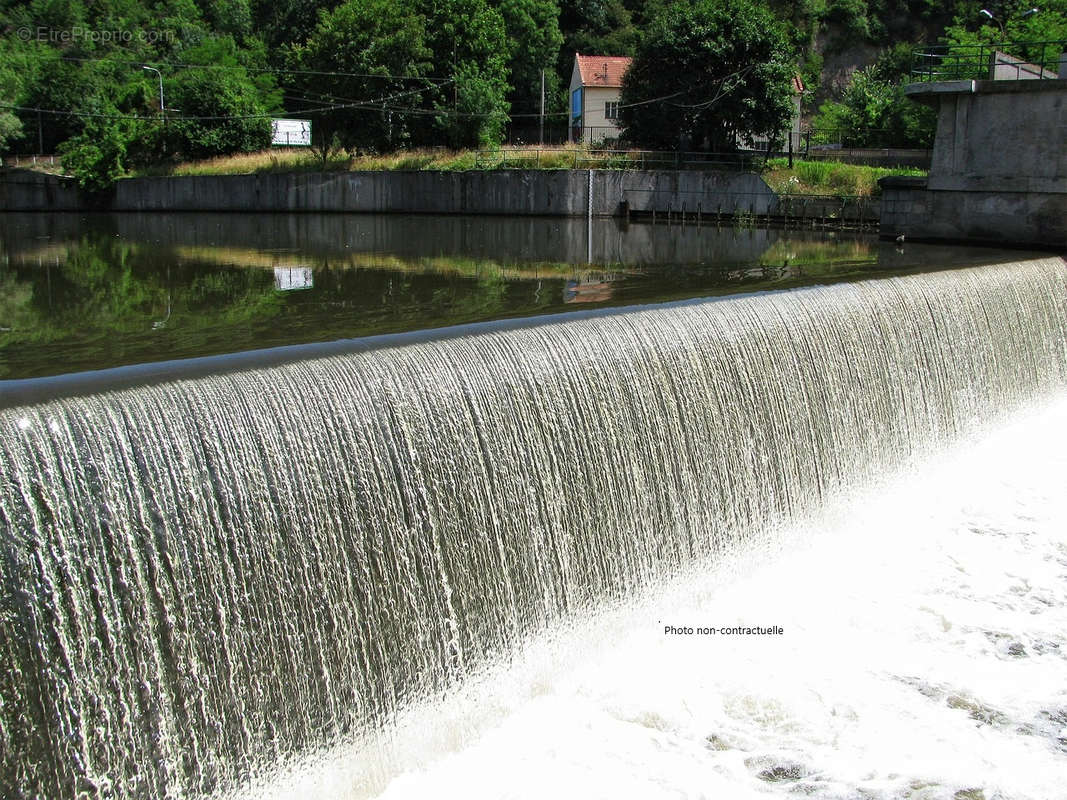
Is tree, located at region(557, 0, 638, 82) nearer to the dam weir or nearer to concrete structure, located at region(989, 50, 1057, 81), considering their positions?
concrete structure, located at region(989, 50, 1057, 81)

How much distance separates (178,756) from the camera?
4504mm

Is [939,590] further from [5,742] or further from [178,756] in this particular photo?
[5,742]

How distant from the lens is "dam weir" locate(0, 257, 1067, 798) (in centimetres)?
427

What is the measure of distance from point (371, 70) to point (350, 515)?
31556 millimetres

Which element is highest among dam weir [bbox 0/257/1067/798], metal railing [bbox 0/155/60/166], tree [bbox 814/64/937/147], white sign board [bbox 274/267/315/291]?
tree [bbox 814/64/937/147]

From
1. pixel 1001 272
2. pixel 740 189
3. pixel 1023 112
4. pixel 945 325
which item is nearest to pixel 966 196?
pixel 1023 112

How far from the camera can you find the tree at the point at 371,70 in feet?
113

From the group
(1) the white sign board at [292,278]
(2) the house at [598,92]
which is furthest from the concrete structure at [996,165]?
(2) the house at [598,92]

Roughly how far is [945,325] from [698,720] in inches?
239

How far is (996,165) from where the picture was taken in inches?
619

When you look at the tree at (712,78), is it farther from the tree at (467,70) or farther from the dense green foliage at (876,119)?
the tree at (467,70)

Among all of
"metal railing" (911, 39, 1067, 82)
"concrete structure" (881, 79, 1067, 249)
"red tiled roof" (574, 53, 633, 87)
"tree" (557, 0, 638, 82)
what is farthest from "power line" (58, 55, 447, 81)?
"concrete structure" (881, 79, 1067, 249)

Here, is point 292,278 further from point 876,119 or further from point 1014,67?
point 876,119

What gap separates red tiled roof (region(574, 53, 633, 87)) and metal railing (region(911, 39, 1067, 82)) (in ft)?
39.8
